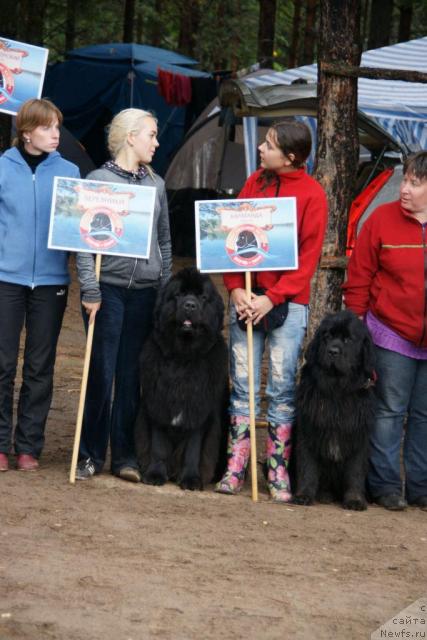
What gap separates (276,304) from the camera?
6.29 meters

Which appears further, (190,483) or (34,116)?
(190,483)

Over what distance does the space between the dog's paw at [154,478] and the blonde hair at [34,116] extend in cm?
205

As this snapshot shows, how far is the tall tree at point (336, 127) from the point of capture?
7.79 meters

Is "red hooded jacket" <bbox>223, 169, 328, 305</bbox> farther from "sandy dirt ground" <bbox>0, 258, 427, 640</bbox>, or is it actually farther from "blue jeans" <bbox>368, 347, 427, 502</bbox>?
"sandy dirt ground" <bbox>0, 258, 427, 640</bbox>

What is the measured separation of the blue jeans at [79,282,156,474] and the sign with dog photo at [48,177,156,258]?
27cm

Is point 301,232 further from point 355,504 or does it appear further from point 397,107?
point 397,107

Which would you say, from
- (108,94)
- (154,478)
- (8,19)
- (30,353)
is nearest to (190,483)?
(154,478)

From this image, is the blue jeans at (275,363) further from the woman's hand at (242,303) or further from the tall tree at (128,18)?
the tall tree at (128,18)

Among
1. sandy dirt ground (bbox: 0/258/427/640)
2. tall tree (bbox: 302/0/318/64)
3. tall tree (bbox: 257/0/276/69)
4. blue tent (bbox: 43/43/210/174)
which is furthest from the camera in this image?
tall tree (bbox: 302/0/318/64)

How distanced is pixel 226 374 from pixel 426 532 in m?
1.46

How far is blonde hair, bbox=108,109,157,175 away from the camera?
20.8ft

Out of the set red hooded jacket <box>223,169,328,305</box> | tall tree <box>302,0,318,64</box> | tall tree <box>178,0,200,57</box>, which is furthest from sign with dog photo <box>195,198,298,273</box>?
tall tree <box>302,0,318,64</box>

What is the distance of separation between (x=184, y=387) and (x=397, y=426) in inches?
50.1

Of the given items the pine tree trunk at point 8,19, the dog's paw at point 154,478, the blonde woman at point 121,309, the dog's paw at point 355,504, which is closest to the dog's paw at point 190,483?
the dog's paw at point 154,478
